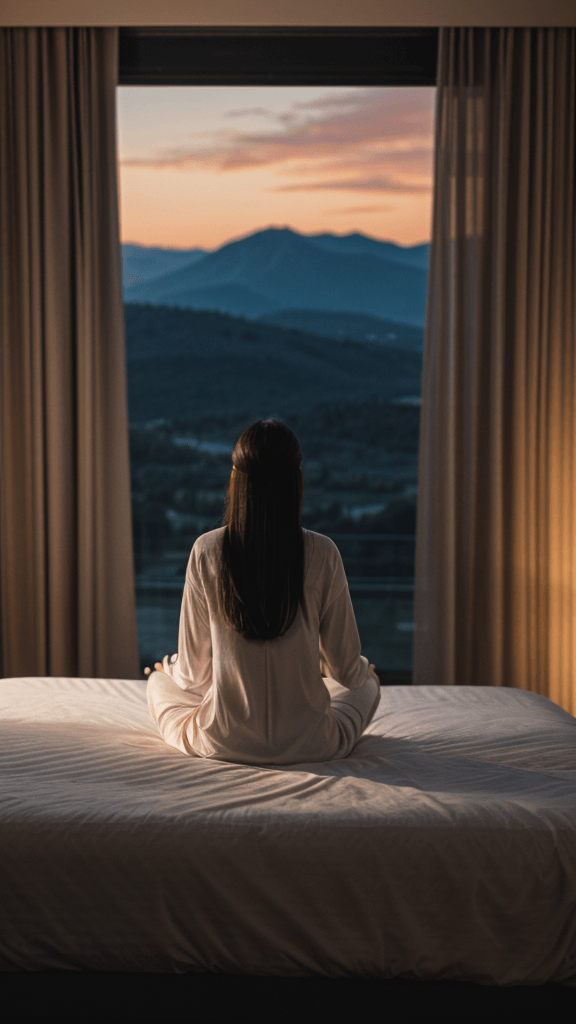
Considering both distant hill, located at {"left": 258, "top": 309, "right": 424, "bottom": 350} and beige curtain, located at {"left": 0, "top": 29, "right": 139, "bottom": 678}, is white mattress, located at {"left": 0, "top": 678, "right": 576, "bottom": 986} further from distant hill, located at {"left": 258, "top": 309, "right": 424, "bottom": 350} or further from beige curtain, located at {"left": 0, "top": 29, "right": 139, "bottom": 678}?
distant hill, located at {"left": 258, "top": 309, "right": 424, "bottom": 350}

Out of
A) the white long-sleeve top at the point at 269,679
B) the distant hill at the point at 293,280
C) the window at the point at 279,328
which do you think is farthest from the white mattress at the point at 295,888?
the distant hill at the point at 293,280

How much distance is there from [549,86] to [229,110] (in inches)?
53.7

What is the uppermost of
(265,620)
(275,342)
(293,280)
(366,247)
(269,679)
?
(366,247)

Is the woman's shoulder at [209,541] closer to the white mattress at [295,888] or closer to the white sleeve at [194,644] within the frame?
the white sleeve at [194,644]

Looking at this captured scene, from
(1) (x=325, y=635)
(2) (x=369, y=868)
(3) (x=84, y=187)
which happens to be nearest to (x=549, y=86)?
(3) (x=84, y=187)

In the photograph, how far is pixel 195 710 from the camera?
70.6 inches

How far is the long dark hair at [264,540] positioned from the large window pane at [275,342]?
2.01 m

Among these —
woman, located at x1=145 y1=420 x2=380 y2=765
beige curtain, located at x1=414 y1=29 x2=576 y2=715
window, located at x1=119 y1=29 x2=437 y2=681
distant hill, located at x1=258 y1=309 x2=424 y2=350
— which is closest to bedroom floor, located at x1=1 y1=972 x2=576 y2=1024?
woman, located at x1=145 y1=420 x2=380 y2=765

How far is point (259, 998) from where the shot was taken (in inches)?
52.4

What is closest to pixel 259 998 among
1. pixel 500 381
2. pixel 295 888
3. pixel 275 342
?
pixel 295 888

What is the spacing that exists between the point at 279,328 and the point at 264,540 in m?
2.30

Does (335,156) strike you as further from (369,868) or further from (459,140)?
(369,868)

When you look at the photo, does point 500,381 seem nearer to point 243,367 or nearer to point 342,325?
point 342,325

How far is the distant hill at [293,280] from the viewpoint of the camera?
3.73 metres
